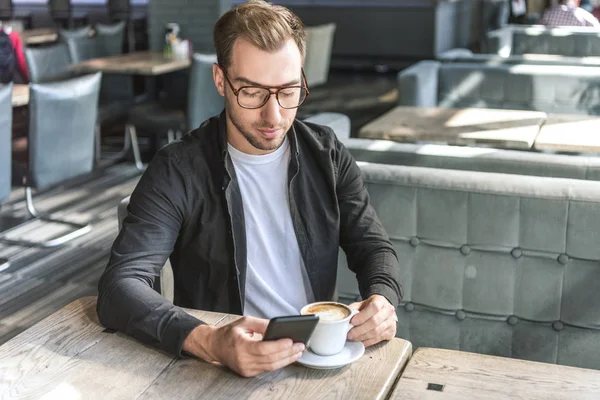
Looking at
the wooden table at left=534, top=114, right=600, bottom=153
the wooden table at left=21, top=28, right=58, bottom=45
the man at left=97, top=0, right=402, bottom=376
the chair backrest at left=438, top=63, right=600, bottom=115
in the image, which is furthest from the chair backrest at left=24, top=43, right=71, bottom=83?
the man at left=97, top=0, right=402, bottom=376

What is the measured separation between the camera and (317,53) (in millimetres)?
8836

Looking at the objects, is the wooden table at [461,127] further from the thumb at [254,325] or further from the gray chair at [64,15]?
the gray chair at [64,15]

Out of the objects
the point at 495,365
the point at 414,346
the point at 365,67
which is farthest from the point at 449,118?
the point at 365,67

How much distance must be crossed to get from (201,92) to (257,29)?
350 centimetres

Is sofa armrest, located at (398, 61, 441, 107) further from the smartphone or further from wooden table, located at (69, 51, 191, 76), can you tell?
the smartphone

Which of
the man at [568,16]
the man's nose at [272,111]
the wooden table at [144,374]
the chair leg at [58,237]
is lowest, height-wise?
the chair leg at [58,237]

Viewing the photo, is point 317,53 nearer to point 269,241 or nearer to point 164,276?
point 164,276

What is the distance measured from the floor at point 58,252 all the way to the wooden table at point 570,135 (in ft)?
6.92

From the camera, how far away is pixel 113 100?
5.76 meters

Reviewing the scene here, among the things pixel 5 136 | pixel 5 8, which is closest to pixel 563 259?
pixel 5 136

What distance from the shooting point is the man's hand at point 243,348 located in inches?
45.8

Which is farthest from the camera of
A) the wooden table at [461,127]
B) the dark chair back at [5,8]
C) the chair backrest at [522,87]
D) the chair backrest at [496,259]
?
the dark chair back at [5,8]

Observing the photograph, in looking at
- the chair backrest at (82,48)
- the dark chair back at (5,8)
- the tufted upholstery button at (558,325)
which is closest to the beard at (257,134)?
the tufted upholstery button at (558,325)

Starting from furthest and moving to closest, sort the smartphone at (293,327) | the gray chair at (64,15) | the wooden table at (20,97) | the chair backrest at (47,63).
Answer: the gray chair at (64,15) < the chair backrest at (47,63) < the wooden table at (20,97) < the smartphone at (293,327)
